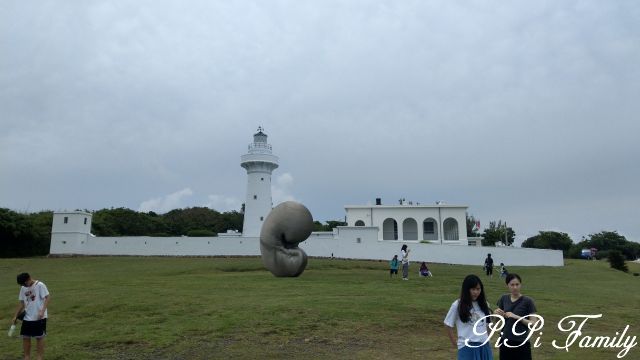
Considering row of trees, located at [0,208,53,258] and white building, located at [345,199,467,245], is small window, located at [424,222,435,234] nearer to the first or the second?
white building, located at [345,199,467,245]

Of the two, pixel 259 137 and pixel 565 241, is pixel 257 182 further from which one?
pixel 565 241

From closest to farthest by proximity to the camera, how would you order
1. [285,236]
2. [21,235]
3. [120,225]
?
1. [285,236]
2. [21,235]
3. [120,225]

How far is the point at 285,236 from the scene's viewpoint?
22.4m

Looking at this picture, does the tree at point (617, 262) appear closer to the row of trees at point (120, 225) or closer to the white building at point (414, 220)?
the white building at point (414, 220)

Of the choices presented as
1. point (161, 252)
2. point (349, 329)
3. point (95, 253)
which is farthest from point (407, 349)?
point (95, 253)

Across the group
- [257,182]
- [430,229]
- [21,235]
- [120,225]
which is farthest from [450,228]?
[21,235]

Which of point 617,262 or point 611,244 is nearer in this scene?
point 617,262

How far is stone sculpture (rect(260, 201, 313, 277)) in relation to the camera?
2219 cm

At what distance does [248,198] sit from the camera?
146ft

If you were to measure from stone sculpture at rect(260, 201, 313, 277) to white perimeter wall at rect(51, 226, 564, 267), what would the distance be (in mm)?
16573

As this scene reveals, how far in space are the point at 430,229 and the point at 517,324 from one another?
1844 inches

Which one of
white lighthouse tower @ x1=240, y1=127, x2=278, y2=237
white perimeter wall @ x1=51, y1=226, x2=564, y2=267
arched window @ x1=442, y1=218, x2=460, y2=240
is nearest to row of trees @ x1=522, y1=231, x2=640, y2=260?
arched window @ x1=442, y1=218, x2=460, y2=240

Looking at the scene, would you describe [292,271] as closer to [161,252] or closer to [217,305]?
[217,305]

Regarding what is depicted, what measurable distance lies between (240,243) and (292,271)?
1792 cm
